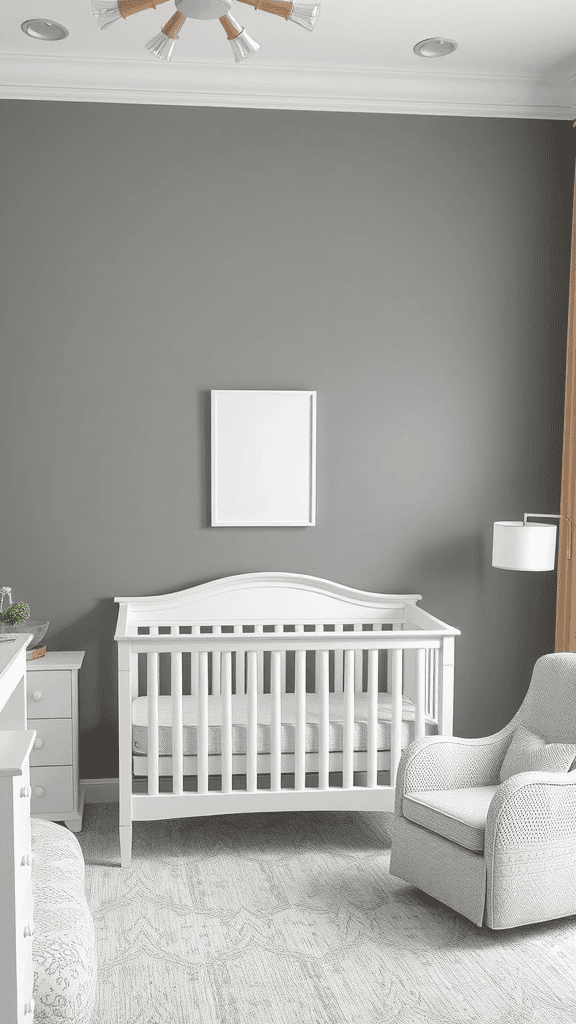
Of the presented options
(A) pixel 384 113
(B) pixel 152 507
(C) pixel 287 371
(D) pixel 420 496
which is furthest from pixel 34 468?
(A) pixel 384 113

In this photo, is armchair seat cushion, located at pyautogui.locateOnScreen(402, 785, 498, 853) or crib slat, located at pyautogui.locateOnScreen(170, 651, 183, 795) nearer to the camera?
armchair seat cushion, located at pyautogui.locateOnScreen(402, 785, 498, 853)

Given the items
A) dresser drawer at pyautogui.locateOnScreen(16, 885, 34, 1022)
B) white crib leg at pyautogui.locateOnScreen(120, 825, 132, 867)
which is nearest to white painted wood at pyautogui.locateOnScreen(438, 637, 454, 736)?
white crib leg at pyautogui.locateOnScreen(120, 825, 132, 867)

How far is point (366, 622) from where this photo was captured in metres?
3.83

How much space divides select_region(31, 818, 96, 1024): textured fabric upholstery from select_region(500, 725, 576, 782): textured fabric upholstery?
1430mm

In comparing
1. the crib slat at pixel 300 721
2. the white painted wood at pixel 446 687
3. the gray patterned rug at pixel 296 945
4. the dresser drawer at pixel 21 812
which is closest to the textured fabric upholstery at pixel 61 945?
the dresser drawer at pixel 21 812

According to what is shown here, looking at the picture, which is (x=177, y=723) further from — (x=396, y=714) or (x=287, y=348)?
(x=287, y=348)

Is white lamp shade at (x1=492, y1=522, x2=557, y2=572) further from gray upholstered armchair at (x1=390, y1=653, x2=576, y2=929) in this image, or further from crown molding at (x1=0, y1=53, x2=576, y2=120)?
crown molding at (x1=0, y1=53, x2=576, y2=120)

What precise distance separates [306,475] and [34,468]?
113 cm

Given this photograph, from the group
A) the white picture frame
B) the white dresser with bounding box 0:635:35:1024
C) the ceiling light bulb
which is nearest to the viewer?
the white dresser with bounding box 0:635:35:1024

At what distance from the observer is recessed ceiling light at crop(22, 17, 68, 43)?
10.4 feet

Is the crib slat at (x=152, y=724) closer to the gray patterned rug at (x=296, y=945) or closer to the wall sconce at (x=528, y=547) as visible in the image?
the gray patterned rug at (x=296, y=945)

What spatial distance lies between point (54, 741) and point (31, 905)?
1814 millimetres

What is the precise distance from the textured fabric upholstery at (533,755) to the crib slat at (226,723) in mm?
941

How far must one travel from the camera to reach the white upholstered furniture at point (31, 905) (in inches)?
55.4
